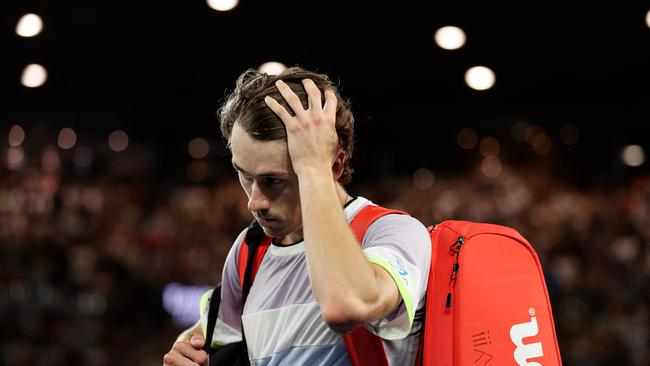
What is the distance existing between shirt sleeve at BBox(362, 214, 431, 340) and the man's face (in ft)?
0.63

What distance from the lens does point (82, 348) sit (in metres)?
8.69

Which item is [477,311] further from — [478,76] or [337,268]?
[478,76]

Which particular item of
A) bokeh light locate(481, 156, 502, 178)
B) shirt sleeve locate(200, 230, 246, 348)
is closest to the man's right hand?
shirt sleeve locate(200, 230, 246, 348)

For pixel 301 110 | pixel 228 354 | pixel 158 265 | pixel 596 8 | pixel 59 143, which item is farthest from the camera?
pixel 59 143

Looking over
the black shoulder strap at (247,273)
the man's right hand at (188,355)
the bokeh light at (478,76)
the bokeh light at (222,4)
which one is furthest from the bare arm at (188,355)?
the bokeh light at (478,76)

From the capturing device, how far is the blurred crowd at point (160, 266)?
25.5 ft

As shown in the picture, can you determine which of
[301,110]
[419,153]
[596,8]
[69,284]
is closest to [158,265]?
[69,284]

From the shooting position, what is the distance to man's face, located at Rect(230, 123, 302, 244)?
84.2 inches

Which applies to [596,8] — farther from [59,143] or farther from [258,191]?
[59,143]

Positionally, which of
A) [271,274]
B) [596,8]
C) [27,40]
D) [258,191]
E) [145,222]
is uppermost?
[27,40]

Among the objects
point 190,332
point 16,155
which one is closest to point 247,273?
point 190,332

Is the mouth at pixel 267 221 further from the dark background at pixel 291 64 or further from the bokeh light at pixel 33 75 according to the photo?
the bokeh light at pixel 33 75

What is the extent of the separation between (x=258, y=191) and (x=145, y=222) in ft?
28.4

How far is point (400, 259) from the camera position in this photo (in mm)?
2004
